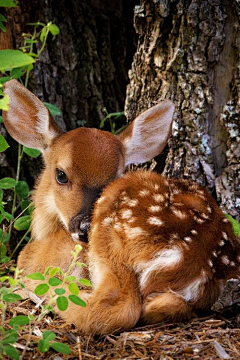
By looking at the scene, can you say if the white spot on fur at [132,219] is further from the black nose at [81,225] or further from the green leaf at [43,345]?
the green leaf at [43,345]

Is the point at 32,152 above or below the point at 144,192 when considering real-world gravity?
below

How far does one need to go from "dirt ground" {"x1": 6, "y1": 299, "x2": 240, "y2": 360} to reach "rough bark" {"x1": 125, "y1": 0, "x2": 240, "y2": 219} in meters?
1.31

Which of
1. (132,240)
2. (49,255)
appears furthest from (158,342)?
(49,255)

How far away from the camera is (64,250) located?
11.7ft

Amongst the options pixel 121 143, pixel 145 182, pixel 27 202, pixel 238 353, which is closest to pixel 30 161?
pixel 27 202

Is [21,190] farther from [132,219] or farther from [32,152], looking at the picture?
[132,219]

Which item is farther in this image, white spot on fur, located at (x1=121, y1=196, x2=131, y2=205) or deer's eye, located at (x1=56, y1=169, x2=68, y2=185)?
deer's eye, located at (x1=56, y1=169, x2=68, y2=185)

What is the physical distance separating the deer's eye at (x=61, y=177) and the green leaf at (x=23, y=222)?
22.8 inches

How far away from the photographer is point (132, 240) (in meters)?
2.86

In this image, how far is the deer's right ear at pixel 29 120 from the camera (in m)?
3.75

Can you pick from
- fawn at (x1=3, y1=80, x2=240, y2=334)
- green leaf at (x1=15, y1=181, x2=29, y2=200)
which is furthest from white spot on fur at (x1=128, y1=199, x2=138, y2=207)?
green leaf at (x1=15, y1=181, x2=29, y2=200)

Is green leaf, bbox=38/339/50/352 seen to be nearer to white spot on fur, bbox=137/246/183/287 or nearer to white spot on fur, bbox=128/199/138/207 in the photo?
white spot on fur, bbox=137/246/183/287

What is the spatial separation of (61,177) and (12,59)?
129cm

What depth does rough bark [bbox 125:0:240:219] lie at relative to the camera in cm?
389
